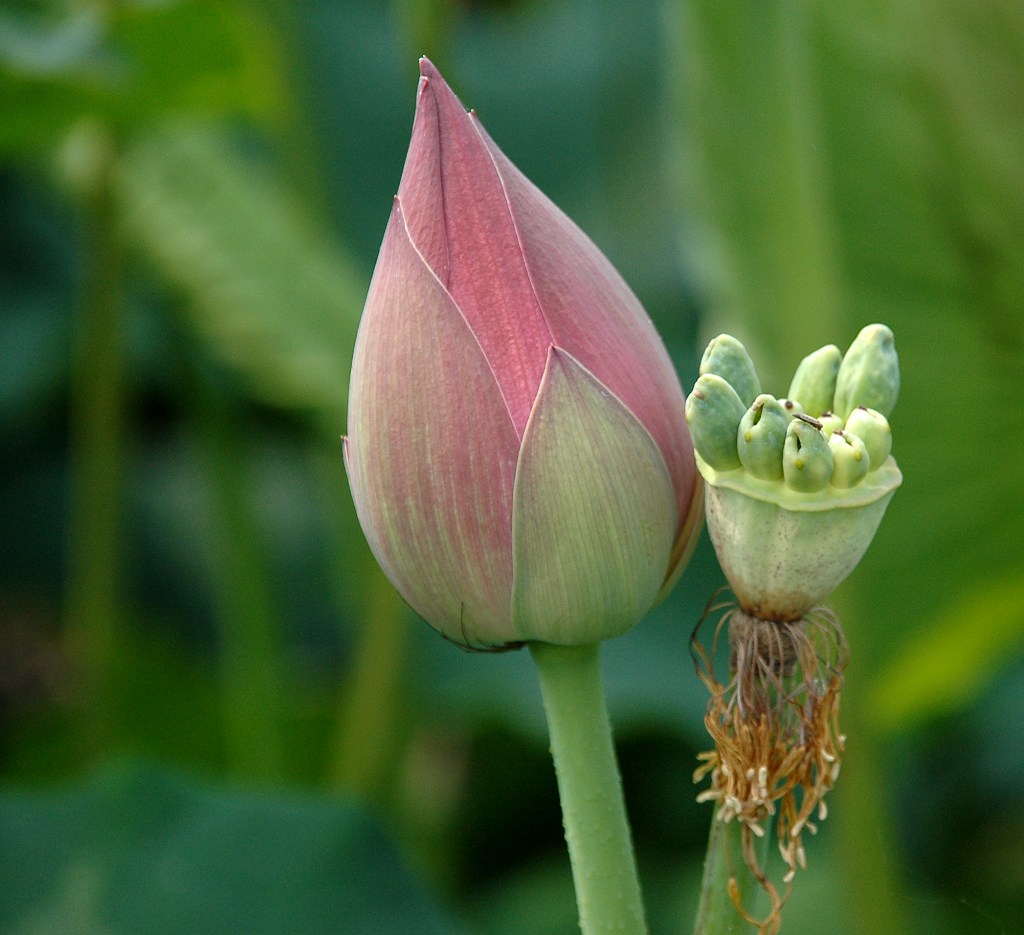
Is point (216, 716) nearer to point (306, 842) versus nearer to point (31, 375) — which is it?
point (31, 375)

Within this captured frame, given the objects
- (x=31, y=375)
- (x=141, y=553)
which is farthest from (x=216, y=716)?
(x=31, y=375)

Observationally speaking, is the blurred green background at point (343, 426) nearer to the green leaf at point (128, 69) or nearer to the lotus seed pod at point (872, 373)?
the green leaf at point (128, 69)

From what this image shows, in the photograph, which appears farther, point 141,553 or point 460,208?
point 141,553

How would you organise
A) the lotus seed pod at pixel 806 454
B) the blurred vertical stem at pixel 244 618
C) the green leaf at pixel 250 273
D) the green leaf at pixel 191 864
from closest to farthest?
the lotus seed pod at pixel 806 454
the green leaf at pixel 191 864
the green leaf at pixel 250 273
the blurred vertical stem at pixel 244 618

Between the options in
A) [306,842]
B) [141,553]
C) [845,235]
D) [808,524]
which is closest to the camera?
[808,524]

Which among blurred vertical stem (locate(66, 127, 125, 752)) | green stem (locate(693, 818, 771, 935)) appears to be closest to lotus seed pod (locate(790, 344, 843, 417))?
green stem (locate(693, 818, 771, 935))

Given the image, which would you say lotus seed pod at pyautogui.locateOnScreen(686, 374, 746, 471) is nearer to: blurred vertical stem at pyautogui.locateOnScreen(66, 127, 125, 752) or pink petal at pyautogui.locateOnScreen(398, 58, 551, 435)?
pink petal at pyautogui.locateOnScreen(398, 58, 551, 435)

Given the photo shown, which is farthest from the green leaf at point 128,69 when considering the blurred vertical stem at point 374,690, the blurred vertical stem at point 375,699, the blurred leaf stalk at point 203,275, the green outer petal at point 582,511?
the green outer petal at point 582,511
